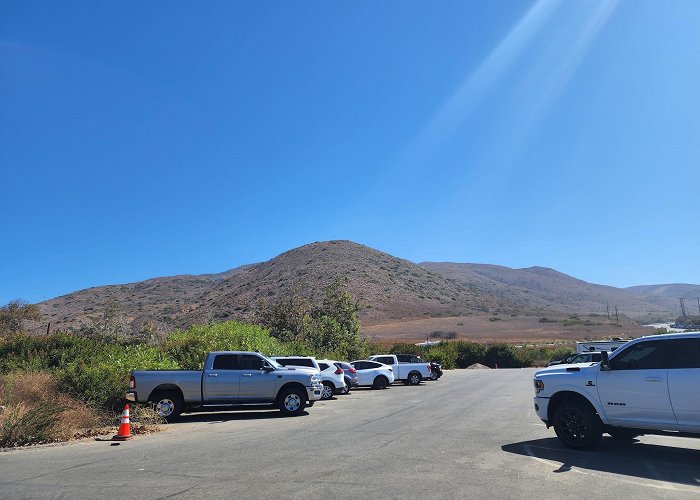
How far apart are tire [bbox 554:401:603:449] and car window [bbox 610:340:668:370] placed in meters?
0.98

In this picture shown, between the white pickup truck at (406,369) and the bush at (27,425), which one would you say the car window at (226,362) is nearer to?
the bush at (27,425)

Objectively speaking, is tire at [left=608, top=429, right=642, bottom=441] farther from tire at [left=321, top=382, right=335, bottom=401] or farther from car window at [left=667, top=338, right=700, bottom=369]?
tire at [left=321, top=382, right=335, bottom=401]

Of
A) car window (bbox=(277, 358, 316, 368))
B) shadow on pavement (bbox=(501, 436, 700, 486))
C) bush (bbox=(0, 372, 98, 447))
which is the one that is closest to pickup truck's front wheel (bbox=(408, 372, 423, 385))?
car window (bbox=(277, 358, 316, 368))

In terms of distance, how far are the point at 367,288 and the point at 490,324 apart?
2232cm

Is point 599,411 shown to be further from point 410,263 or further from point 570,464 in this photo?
point 410,263

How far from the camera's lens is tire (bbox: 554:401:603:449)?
9.06 metres

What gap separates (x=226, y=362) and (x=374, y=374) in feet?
41.9

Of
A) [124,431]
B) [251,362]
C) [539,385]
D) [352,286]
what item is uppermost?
[352,286]

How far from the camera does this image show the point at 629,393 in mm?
8625

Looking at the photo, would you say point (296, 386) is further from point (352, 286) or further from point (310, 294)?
point (352, 286)

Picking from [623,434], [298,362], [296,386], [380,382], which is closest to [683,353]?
[623,434]

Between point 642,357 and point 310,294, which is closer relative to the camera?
point 642,357

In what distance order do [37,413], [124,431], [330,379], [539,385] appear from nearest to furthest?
[539,385] → [37,413] → [124,431] → [330,379]

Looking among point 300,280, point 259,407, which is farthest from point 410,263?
point 259,407
